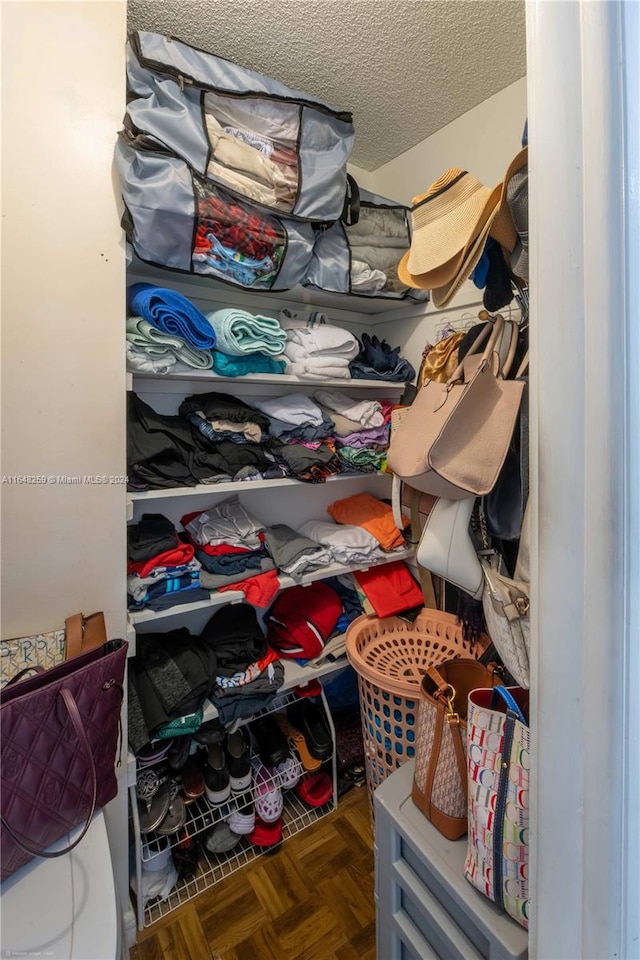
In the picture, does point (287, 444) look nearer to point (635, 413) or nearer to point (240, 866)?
point (635, 413)

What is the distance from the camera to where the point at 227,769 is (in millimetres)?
1352

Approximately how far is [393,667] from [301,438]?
872 millimetres

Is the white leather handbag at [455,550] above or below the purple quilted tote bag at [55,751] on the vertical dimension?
above

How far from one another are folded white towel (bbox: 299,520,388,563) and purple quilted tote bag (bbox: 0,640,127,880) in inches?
31.6

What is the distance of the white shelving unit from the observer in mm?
1191

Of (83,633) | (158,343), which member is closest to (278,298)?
(158,343)

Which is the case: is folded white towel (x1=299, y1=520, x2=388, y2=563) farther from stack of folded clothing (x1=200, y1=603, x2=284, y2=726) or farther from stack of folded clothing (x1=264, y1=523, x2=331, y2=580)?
stack of folded clothing (x1=200, y1=603, x2=284, y2=726)

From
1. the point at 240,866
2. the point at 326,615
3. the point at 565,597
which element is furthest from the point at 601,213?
the point at 240,866

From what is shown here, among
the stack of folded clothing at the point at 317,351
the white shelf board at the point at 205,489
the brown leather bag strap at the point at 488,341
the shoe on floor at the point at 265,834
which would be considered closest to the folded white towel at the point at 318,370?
the stack of folded clothing at the point at 317,351

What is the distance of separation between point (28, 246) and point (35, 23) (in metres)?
0.48

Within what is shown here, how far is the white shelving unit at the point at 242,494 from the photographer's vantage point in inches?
46.9

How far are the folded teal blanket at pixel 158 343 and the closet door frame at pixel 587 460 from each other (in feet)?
3.08

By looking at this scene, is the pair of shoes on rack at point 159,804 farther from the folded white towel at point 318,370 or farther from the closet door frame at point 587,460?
the folded white towel at point 318,370

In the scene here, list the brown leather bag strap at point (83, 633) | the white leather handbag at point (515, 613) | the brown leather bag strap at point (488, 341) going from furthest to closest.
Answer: the brown leather bag strap at point (83, 633) → the brown leather bag strap at point (488, 341) → the white leather handbag at point (515, 613)
